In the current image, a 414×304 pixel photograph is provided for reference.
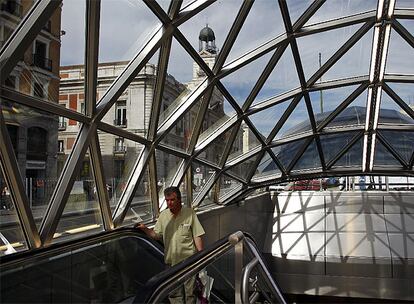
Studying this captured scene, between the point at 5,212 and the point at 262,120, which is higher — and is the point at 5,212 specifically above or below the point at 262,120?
below

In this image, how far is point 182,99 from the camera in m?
14.9

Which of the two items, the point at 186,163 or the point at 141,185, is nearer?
the point at 141,185

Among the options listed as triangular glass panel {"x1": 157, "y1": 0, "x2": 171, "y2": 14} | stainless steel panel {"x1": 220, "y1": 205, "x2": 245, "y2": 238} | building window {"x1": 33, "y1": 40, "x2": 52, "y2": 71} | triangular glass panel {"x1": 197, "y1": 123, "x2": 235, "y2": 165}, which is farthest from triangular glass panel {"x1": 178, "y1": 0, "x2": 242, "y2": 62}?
stainless steel panel {"x1": 220, "y1": 205, "x2": 245, "y2": 238}

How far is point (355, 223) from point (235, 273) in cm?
2474

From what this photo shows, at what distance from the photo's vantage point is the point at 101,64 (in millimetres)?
9773

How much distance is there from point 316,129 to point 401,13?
9200 millimetres

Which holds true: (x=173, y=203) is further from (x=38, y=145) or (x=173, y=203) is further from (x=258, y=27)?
(x=258, y=27)

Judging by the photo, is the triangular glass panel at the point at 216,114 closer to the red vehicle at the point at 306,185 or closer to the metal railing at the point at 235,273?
the metal railing at the point at 235,273

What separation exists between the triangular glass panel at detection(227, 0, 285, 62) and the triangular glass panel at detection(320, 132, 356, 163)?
10.4 metres

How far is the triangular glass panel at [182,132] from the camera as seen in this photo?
15219 millimetres

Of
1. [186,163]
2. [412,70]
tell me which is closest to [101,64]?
[186,163]

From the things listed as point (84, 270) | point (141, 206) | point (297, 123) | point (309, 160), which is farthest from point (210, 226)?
point (84, 270)

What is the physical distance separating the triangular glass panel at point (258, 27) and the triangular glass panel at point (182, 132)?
2595 millimetres

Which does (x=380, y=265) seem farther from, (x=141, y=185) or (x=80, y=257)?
(x=80, y=257)
